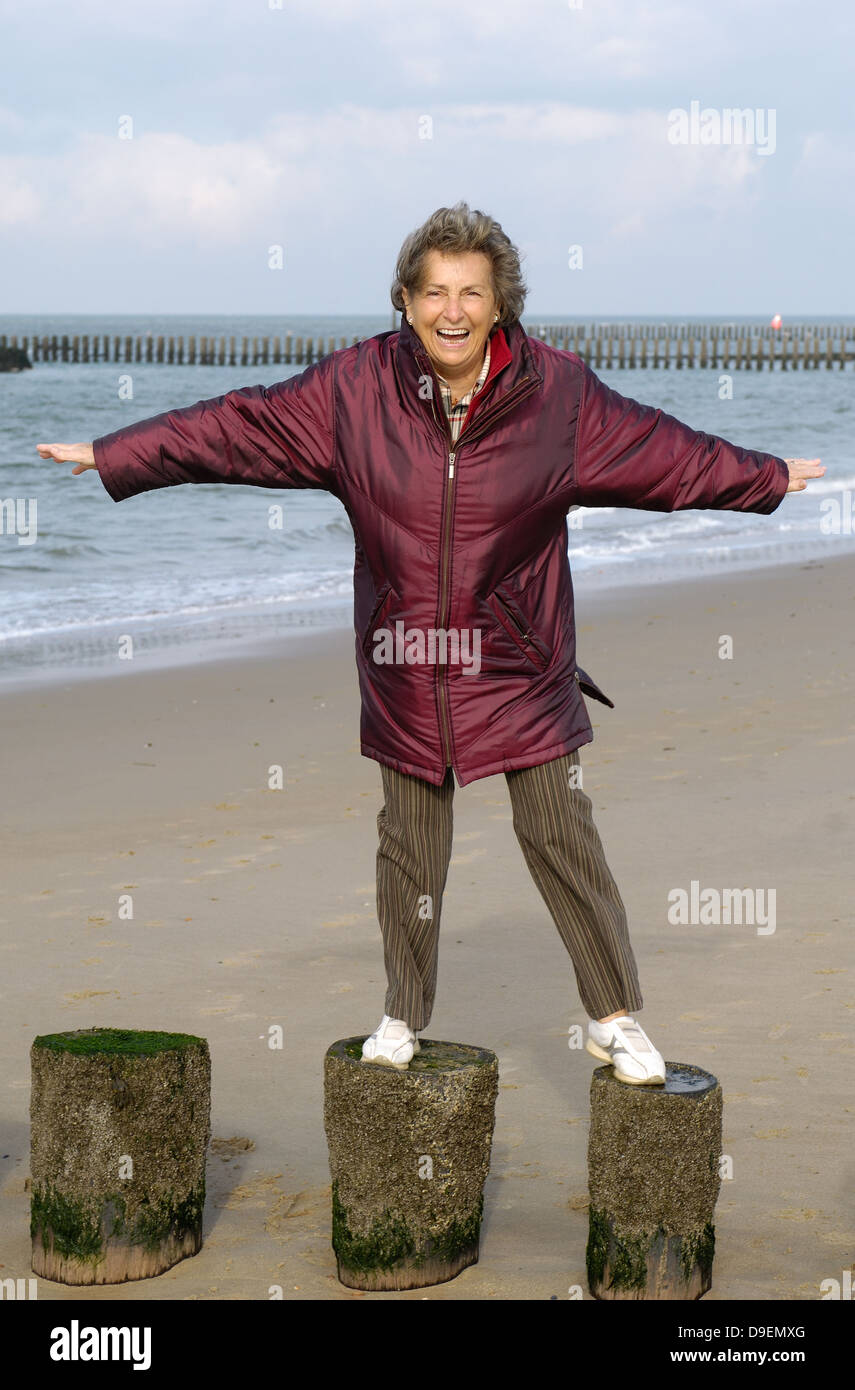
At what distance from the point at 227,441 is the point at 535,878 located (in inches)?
47.5

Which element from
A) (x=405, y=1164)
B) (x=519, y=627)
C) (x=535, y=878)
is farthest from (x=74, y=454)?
(x=405, y=1164)

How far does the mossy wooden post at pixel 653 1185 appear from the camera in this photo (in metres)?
3.54

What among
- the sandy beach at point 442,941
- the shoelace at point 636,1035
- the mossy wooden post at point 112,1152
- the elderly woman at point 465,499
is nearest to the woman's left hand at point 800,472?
the elderly woman at point 465,499

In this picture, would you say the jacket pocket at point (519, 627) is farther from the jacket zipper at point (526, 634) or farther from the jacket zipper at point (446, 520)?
the jacket zipper at point (446, 520)

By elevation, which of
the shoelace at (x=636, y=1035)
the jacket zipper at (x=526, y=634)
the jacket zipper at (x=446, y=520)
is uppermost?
the jacket zipper at (x=446, y=520)

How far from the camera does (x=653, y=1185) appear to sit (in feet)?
11.6

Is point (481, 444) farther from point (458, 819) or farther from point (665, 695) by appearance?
point (665, 695)

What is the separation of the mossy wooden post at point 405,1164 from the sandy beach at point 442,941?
0.08m

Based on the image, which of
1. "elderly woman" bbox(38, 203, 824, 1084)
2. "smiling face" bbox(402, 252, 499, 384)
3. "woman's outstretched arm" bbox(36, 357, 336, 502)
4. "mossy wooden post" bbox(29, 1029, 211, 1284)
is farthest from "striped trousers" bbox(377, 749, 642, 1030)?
"smiling face" bbox(402, 252, 499, 384)

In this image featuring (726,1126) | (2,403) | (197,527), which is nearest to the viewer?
(726,1126)

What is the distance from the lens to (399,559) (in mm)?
3598

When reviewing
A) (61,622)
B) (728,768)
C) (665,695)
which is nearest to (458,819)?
(728,768)

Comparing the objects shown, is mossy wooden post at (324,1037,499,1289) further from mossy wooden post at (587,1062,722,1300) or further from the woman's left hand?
the woman's left hand
